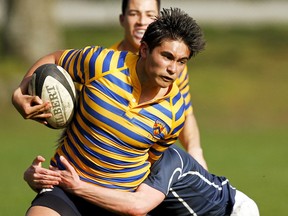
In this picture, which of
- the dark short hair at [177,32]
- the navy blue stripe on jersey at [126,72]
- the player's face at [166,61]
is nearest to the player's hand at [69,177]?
the navy blue stripe on jersey at [126,72]

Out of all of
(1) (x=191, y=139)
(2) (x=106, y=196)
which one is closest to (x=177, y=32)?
(2) (x=106, y=196)

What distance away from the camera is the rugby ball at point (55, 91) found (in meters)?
5.81

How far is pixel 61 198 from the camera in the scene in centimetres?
586

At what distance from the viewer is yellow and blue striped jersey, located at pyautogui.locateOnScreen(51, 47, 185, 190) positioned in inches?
229

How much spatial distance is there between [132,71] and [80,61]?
35 centimetres

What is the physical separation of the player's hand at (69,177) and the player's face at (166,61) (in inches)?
31.2

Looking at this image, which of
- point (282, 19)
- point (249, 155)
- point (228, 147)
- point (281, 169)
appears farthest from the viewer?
point (282, 19)

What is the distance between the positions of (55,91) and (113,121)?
1.41 ft

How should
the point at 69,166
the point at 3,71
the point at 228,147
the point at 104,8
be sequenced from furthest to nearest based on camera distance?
the point at 104,8, the point at 3,71, the point at 228,147, the point at 69,166

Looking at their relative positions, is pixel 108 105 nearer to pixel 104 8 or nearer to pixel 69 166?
pixel 69 166

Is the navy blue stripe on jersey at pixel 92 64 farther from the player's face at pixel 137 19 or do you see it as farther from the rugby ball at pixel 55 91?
the player's face at pixel 137 19

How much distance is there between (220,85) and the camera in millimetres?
20359

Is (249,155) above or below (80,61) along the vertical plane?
below

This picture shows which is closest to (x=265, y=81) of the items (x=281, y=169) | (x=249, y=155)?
(x=249, y=155)
